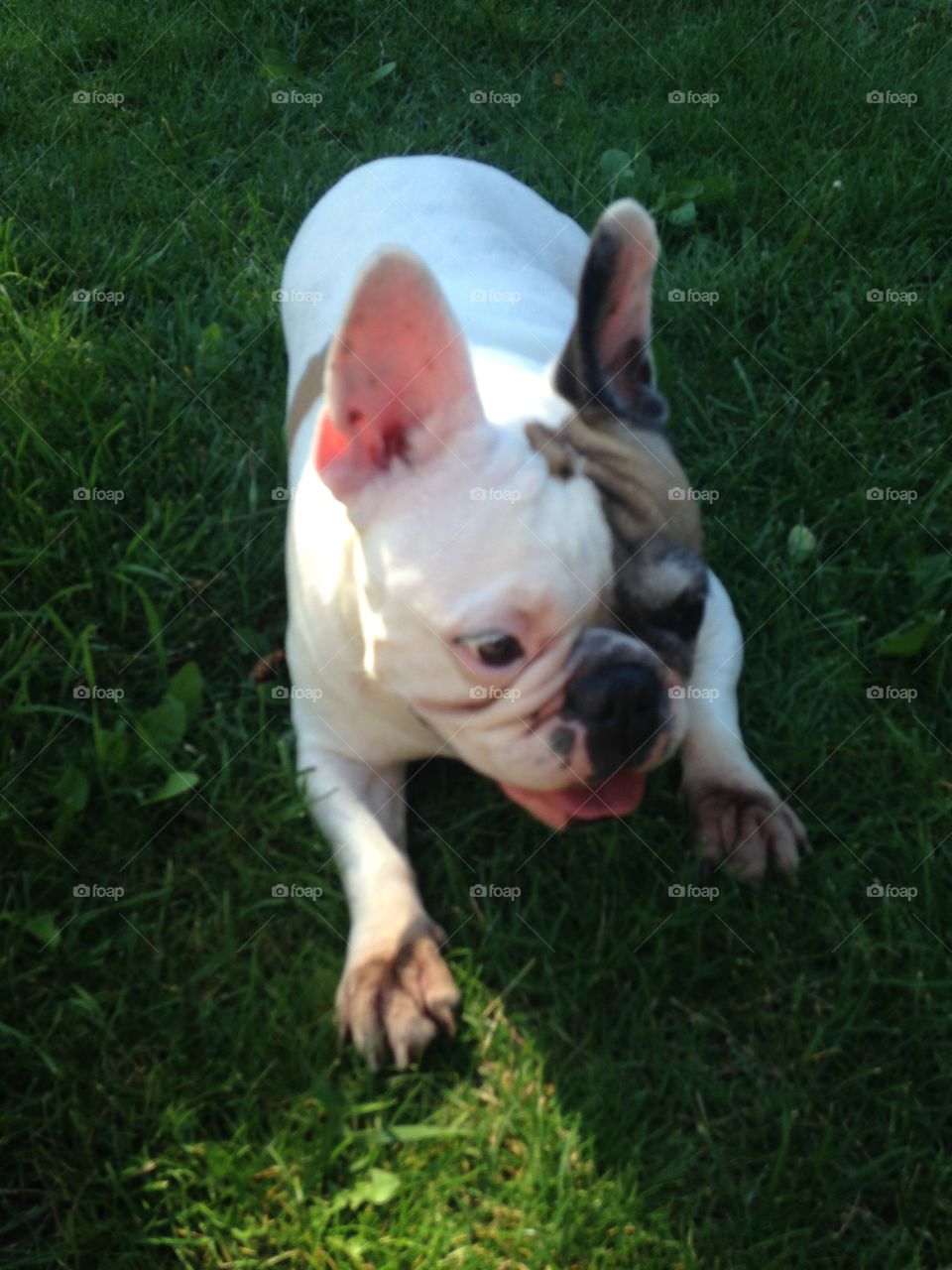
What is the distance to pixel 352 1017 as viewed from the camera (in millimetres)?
2387

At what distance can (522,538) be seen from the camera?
2127 mm

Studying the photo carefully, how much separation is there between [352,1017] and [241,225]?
9.01 feet

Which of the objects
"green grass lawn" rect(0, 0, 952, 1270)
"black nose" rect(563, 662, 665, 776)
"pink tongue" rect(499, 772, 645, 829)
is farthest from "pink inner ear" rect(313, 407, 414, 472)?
"green grass lawn" rect(0, 0, 952, 1270)

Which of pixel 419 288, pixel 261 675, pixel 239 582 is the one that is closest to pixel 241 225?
pixel 239 582

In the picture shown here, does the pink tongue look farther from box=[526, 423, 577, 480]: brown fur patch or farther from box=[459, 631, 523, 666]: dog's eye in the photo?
box=[526, 423, 577, 480]: brown fur patch

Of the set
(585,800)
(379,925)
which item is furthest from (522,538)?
(379,925)

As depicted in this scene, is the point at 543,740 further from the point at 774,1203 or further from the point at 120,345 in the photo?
the point at 120,345

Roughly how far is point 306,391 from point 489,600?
44.9 inches

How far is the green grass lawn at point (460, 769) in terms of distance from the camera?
2254 mm

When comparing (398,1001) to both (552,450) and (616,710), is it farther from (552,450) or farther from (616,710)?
(552,450)

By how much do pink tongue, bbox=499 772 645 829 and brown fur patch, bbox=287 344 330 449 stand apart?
1.07 meters

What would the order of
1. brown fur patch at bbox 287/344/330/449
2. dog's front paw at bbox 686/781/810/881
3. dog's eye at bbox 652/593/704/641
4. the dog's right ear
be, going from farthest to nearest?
brown fur patch at bbox 287/344/330/449
dog's front paw at bbox 686/781/810/881
dog's eye at bbox 652/593/704/641
the dog's right ear

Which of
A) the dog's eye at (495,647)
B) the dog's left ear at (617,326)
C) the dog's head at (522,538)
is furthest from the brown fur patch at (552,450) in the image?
the dog's eye at (495,647)

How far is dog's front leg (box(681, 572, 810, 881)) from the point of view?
263 cm
